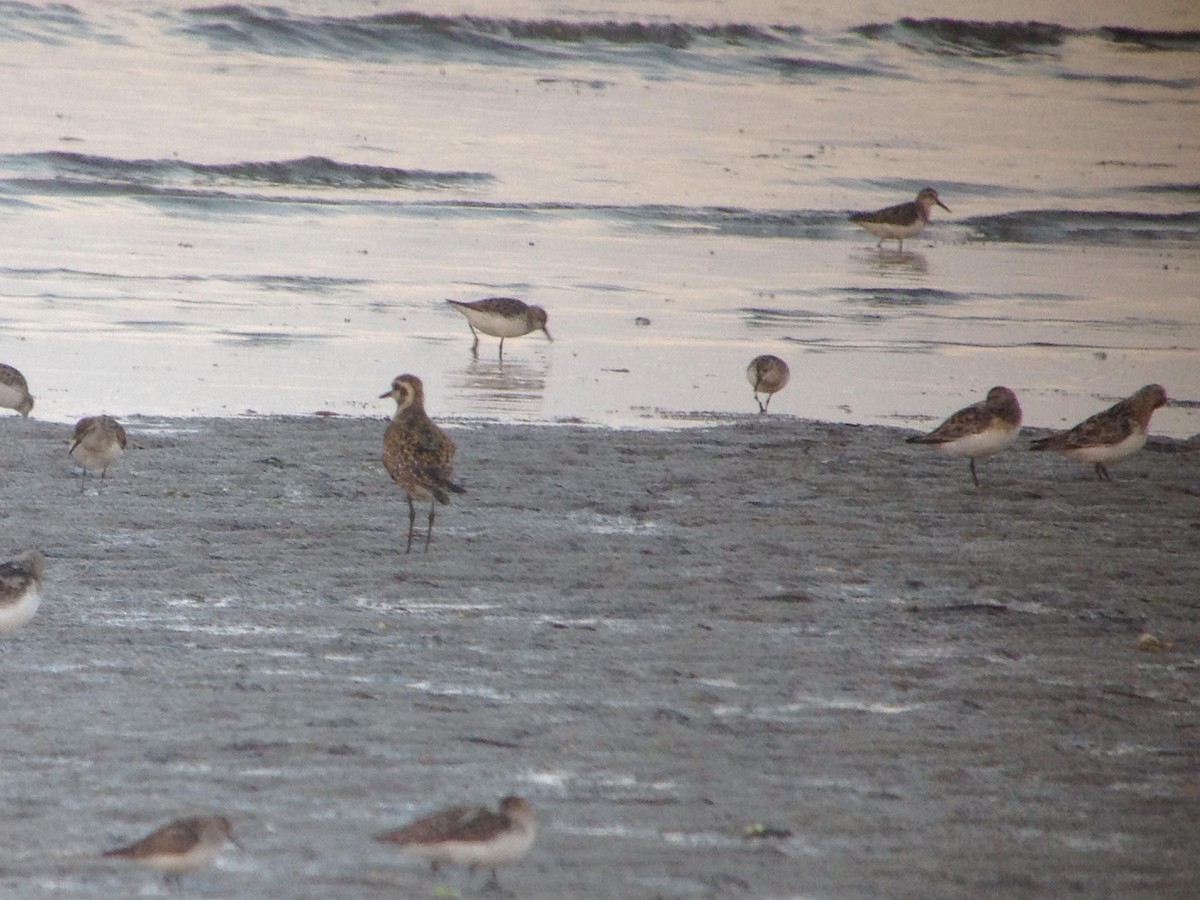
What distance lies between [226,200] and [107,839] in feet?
67.9

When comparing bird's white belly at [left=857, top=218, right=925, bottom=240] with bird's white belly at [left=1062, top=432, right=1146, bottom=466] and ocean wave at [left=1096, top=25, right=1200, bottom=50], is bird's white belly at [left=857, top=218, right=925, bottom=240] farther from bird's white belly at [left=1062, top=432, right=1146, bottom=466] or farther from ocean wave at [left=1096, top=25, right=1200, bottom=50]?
ocean wave at [left=1096, top=25, right=1200, bottom=50]

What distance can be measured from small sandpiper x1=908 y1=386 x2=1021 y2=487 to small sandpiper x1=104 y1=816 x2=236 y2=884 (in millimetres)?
6526

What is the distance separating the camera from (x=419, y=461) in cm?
891

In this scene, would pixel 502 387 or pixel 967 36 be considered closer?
pixel 502 387

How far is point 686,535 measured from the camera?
29.8 ft

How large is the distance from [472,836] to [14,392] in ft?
25.2

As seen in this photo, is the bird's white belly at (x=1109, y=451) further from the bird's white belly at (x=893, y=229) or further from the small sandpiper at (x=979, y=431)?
the bird's white belly at (x=893, y=229)

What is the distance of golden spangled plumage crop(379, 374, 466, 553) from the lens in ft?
28.8

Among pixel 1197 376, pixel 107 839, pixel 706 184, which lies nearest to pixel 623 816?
pixel 107 839

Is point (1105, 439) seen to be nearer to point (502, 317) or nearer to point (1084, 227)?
point (502, 317)

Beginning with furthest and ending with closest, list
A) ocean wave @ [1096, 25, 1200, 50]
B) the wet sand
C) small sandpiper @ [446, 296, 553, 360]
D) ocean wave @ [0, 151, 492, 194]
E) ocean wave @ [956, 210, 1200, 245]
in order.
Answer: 1. ocean wave @ [1096, 25, 1200, 50]
2. ocean wave @ [956, 210, 1200, 245]
3. ocean wave @ [0, 151, 492, 194]
4. small sandpiper @ [446, 296, 553, 360]
5. the wet sand

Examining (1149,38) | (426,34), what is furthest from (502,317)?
(1149,38)

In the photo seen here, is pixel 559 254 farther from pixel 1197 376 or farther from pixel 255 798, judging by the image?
pixel 255 798

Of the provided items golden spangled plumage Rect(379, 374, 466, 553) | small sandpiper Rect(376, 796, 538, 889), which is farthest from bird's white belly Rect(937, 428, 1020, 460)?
small sandpiper Rect(376, 796, 538, 889)
